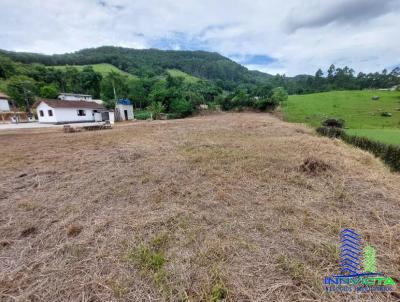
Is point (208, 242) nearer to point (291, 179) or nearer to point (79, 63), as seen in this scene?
point (291, 179)

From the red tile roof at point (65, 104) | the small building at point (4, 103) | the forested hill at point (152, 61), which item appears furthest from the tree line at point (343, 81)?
the small building at point (4, 103)

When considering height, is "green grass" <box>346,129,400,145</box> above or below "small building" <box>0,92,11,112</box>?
below

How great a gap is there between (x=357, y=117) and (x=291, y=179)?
18104 mm

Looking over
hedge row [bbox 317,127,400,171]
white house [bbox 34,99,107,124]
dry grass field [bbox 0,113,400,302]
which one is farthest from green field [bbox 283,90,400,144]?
white house [bbox 34,99,107,124]

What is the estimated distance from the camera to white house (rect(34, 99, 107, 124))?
830 inches

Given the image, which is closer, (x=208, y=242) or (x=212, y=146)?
(x=208, y=242)

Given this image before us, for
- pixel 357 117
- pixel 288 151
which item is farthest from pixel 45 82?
pixel 357 117

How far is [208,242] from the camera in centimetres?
239

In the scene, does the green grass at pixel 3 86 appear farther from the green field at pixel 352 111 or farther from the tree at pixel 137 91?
the green field at pixel 352 111

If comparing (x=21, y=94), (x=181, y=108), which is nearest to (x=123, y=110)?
(x=181, y=108)

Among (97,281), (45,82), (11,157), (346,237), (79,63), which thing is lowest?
(346,237)

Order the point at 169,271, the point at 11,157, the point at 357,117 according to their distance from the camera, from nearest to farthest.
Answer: the point at 169,271 < the point at 11,157 < the point at 357,117

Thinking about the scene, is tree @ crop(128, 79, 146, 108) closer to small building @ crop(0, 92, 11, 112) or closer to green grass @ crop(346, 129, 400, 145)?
small building @ crop(0, 92, 11, 112)

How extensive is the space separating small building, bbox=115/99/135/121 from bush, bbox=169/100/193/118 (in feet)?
22.2
